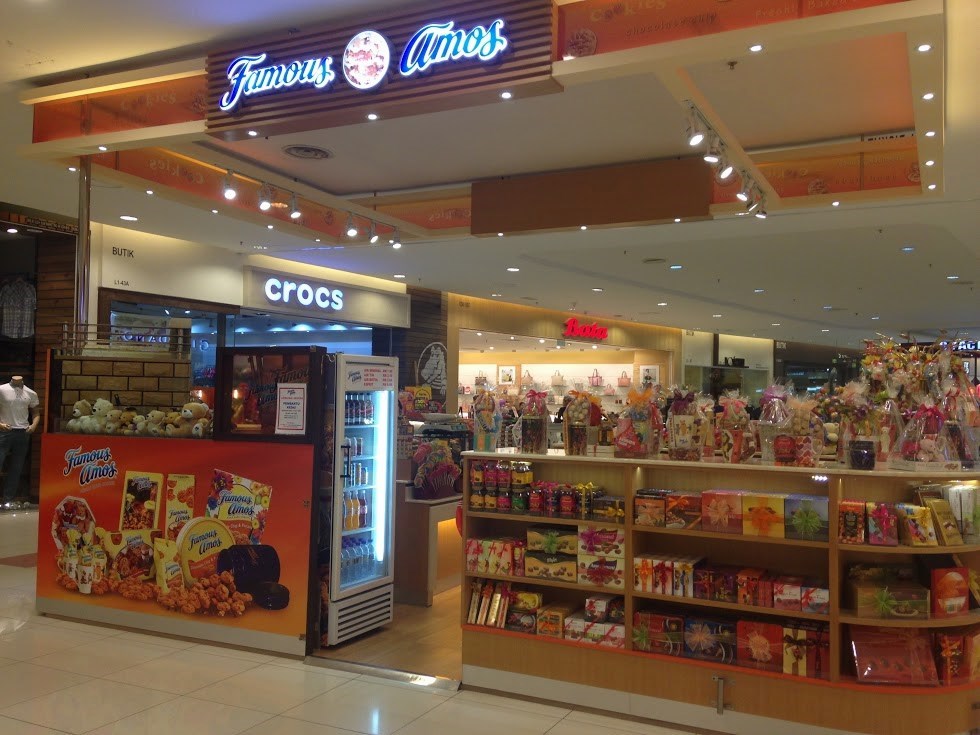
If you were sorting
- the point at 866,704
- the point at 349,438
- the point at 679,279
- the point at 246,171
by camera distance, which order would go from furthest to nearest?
the point at 679,279 < the point at 246,171 < the point at 349,438 < the point at 866,704

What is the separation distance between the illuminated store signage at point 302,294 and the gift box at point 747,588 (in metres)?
8.46

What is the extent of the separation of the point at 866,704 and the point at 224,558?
3.70 m

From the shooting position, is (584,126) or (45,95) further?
(584,126)

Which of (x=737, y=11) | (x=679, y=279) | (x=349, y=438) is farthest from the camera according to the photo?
(x=679, y=279)

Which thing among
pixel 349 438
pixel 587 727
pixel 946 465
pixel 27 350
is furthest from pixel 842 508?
pixel 27 350

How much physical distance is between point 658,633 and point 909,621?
117cm

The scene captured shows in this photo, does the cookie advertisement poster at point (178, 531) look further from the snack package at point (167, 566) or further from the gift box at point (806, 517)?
the gift box at point (806, 517)

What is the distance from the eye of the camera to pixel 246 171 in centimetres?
652

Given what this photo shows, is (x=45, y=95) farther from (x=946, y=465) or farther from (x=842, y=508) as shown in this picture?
(x=946, y=465)

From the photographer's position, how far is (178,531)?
5.13 metres

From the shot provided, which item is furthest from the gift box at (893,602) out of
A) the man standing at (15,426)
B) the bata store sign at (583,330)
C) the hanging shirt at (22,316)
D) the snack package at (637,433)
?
the bata store sign at (583,330)

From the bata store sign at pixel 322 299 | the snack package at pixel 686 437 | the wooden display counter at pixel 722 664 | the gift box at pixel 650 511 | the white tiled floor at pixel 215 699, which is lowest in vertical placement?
the white tiled floor at pixel 215 699

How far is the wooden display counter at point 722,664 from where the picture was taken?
3.68m

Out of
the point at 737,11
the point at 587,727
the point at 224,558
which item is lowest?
the point at 587,727
